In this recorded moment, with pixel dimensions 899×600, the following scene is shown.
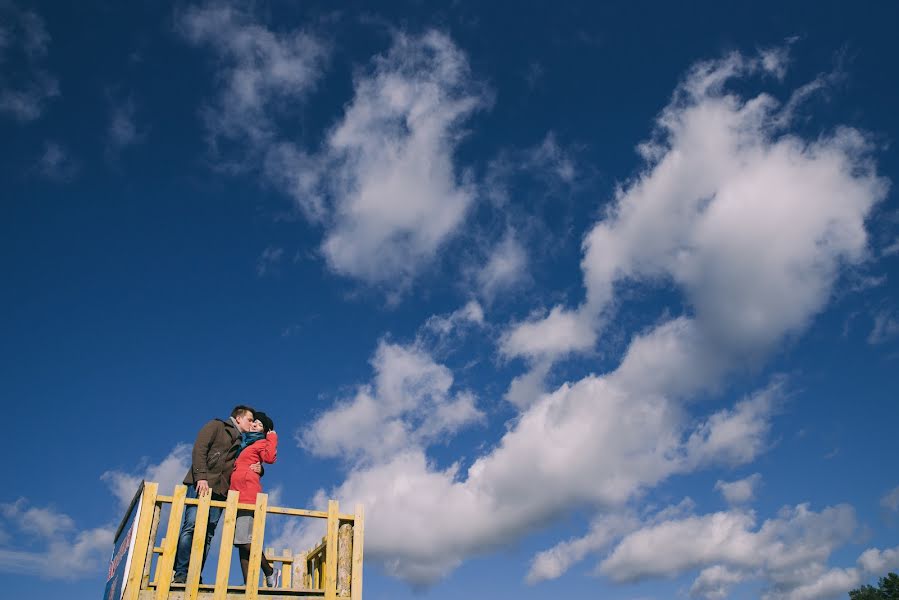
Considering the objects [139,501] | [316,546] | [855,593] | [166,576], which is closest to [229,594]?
[166,576]

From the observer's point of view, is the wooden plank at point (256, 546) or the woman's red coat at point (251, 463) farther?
the woman's red coat at point (251, 463)

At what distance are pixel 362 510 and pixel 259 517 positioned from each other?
1487 millimetres

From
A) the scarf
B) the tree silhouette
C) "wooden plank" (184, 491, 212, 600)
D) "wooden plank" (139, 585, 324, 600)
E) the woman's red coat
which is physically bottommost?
"wooden plank" (139, 585, 324, 600)

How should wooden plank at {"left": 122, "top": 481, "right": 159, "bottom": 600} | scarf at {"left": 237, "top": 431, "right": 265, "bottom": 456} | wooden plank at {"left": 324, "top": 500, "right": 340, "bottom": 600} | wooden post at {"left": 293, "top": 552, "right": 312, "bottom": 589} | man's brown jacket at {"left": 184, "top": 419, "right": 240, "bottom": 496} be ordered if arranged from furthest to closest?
wooden post at {"left": 293, "top": 552, "right": 312, "bottom": 589}
scarf at {"left": 237, "top": 431, "right": 265, "bottom": 456}
man's brown jacket at {"left": 184, "top": 419, "right": 240, "bottom": 496}
wooden plank at {"left": 324, "top": 500, "right": 340, "bottom": 600}
wooden plank at {"left": 122, "top": 481, "right": 159, "bottom": 600}

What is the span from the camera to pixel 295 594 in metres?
8.48

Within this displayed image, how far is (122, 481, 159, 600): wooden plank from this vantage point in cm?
759

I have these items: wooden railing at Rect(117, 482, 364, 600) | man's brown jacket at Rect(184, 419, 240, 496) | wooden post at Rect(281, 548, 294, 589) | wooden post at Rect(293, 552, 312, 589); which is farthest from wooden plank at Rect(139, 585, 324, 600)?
wooden post at Rect(281, 548, 294, 589)

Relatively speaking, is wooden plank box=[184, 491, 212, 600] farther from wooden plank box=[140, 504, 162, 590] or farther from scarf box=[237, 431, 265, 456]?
scarf box=[237, 431, 265, 456]

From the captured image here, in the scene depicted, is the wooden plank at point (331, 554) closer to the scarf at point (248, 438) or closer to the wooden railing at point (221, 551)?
the wooden railing at point (221, 551)

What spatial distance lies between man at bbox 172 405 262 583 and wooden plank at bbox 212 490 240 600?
0.30m

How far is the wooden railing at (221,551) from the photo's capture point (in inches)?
308

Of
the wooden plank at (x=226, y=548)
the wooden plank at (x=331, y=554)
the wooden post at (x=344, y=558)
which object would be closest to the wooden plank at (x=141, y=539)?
the wooden plank at (x=226, y=548)

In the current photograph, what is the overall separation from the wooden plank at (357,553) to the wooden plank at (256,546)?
1.29 metres

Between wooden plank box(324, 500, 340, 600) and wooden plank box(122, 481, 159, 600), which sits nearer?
wooden plank box(122, 481, 159, 600)
